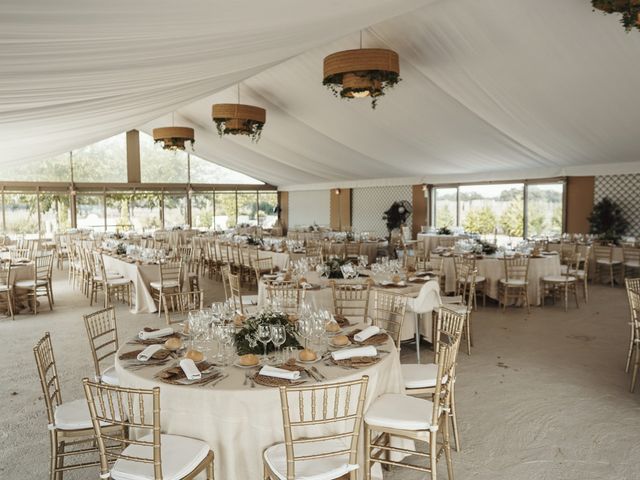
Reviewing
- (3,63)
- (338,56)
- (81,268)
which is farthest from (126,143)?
(3,63)

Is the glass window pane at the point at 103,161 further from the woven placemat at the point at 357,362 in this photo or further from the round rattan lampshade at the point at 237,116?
the woven placemat at the point at 357,362

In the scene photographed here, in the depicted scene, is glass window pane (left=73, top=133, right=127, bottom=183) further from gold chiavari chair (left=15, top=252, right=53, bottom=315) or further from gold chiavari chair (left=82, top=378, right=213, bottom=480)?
gold chiavari chair (left=82, top=378, right=213, bottom=480)

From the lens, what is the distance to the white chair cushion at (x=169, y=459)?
2385 mm

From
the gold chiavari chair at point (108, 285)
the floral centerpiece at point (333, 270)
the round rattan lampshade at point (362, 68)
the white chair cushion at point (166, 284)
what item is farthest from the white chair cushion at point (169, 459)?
the gold chiavari chair at point (108, 285)

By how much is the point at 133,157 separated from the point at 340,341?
17.4 m

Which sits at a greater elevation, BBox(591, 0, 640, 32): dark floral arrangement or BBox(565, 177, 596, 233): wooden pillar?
BBox(591, 0, 640, 32): dark floral arrangement

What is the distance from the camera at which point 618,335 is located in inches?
253

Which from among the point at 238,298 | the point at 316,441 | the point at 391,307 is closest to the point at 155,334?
the point at 316,441

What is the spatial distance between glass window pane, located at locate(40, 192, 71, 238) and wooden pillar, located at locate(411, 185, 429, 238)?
12224 millimetres

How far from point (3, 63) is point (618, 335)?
7.13 m

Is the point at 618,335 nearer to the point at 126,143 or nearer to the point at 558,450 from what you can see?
the point at 558,450

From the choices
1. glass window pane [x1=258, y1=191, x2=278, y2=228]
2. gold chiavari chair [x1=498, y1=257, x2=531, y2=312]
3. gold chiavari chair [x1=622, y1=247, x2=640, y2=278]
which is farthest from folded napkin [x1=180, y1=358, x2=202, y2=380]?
glass window pane [x1=258, y1=191, x2=278, y2=228]

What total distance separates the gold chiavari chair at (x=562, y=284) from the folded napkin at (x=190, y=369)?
273 inches

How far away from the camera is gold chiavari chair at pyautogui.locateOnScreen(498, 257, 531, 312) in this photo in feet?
26.1
